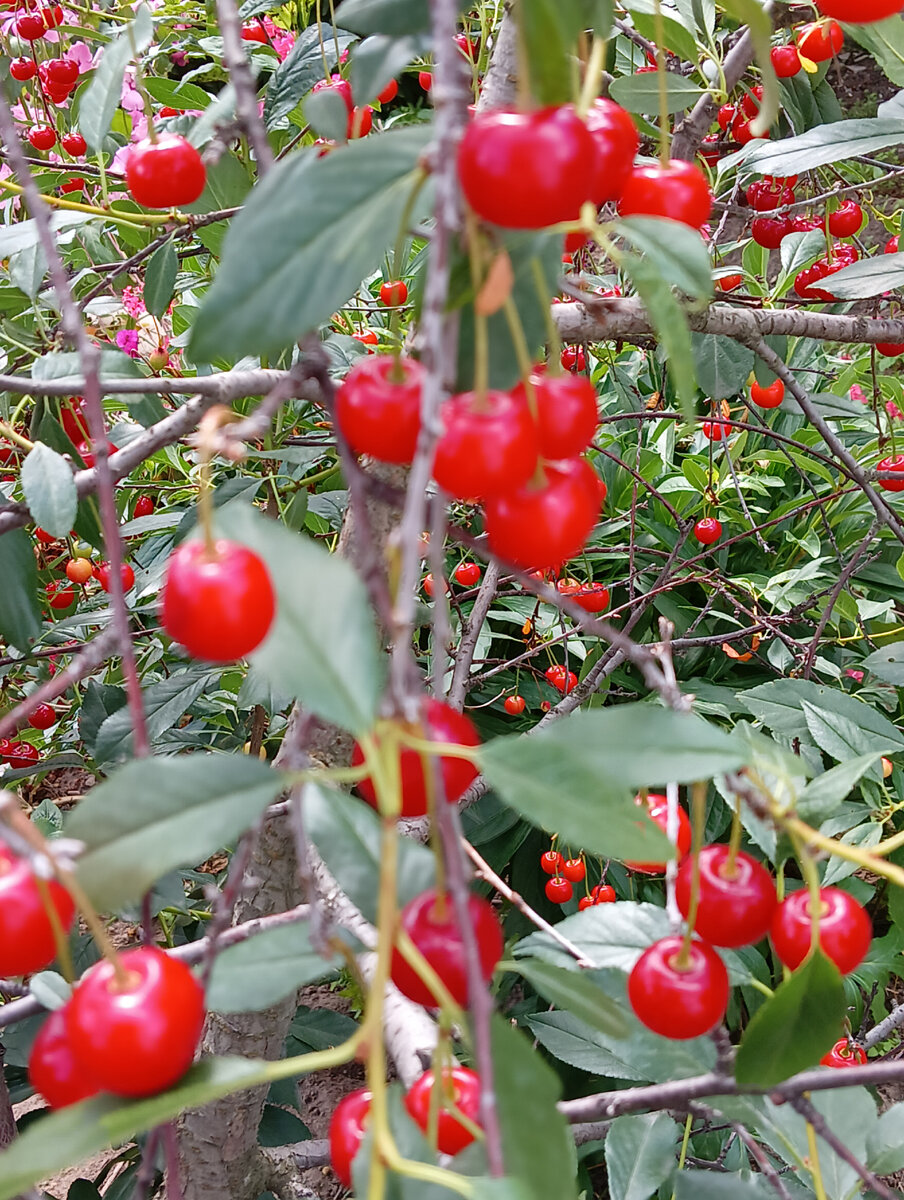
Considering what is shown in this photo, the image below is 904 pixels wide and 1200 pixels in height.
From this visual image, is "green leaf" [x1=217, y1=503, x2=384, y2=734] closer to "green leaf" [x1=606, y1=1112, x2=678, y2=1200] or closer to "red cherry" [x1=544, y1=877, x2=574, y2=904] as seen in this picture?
"green leaf" [x1=606, y1=1112, x2=678, y2=1200]

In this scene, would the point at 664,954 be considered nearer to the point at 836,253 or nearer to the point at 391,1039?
the point at 391,1039

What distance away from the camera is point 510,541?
1.03 feet

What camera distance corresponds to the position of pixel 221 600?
0.93 ft

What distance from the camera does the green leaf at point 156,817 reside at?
268 mm

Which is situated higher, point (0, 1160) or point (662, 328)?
point (662, 328)

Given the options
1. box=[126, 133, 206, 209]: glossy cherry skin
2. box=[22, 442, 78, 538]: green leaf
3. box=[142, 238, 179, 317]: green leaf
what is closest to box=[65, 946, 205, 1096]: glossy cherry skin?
box=[22, 442, 78, 538]: green leaf

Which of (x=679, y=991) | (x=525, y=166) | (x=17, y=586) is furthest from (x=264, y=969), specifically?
(x=17, y=586)

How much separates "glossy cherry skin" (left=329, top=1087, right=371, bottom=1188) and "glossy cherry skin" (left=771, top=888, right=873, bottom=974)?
0.17m

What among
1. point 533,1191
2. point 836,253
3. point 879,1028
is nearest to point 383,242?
point 533,1191

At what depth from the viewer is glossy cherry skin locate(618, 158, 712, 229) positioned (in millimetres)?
398

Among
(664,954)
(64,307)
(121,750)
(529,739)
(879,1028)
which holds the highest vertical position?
(64,307)

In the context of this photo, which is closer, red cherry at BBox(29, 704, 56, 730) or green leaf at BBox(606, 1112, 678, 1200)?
green leaf at BBox(606, 1112, 678, 1200)

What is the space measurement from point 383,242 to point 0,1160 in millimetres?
284

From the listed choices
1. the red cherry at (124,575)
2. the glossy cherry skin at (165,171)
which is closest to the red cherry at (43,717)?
the red cherry at (124,575)
